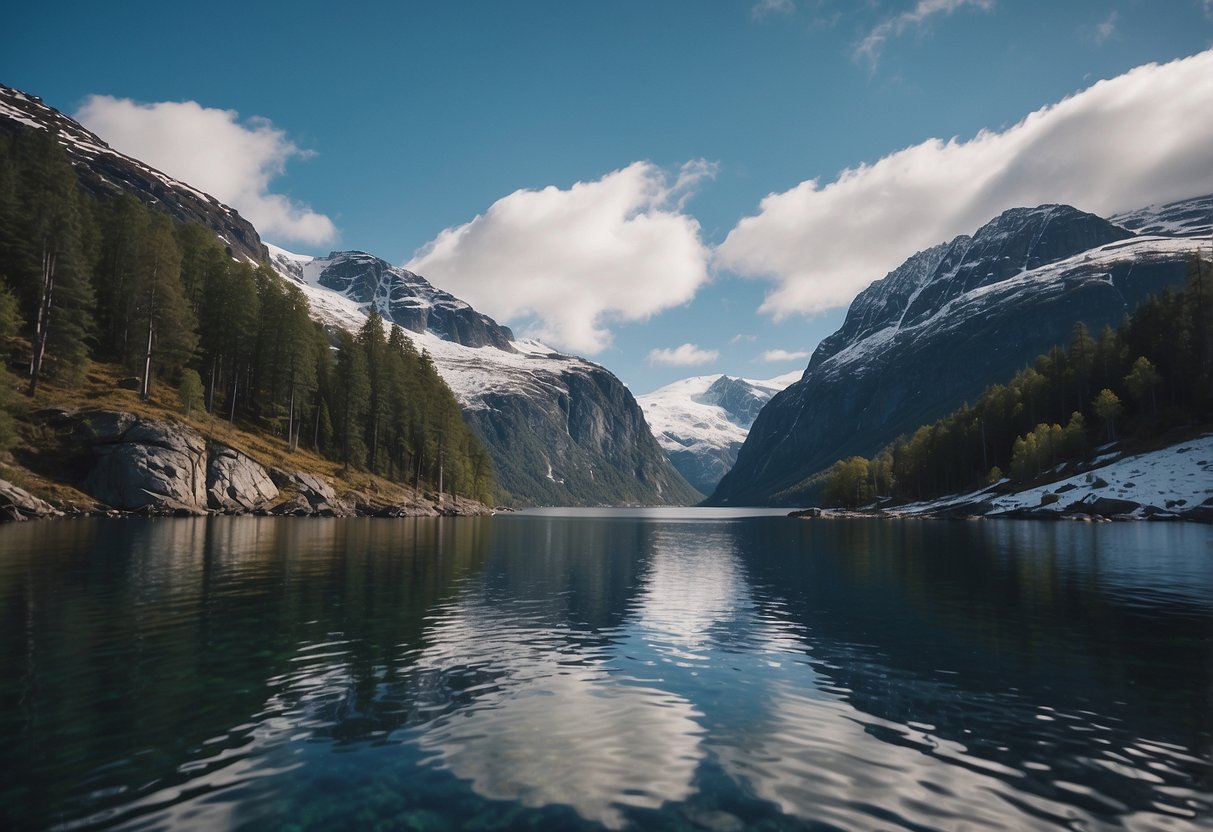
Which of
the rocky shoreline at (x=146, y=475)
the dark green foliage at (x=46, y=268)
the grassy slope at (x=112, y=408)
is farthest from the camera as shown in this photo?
the dark green foliage at (x=46, y=268)

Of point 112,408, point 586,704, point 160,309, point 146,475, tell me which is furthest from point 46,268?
point 586,704

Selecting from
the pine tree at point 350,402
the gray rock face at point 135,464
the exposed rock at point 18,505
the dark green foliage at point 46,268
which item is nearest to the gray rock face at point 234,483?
the gray rock face at point 135,464

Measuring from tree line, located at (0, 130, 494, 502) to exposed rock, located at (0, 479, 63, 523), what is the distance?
33.9 feet

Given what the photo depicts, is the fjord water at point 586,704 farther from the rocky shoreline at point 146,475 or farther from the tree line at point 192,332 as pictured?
the tree line at point 192,332

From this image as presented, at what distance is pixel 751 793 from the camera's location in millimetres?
12039

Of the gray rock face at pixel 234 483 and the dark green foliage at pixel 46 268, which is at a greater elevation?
the dark green foliage at pixel 46 268

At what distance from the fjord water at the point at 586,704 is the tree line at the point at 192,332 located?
189ft

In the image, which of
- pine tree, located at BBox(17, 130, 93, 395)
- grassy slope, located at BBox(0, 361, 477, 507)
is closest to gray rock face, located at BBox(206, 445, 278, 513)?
grassy slope, located at BBox(0, 361, 477, 507)

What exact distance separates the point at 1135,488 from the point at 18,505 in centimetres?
15743

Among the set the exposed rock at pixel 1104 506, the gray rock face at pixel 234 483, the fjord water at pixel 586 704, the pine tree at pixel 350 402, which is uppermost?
the pine tree at pixel 350 402

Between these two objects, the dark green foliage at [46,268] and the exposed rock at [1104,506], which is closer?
the dark green foliage at [46,268]

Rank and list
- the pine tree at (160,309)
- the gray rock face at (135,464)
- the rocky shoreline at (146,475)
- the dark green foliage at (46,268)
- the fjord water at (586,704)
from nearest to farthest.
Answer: the fjord water at (586,704)
the rocky shoreline at (146,475)
the gray rock face at (135,464)
the dark green foliage at (46,268)
the pine tree at (160,309)

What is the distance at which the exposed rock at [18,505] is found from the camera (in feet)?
198

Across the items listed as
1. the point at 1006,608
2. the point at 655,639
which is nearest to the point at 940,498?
the point at 1006,608
